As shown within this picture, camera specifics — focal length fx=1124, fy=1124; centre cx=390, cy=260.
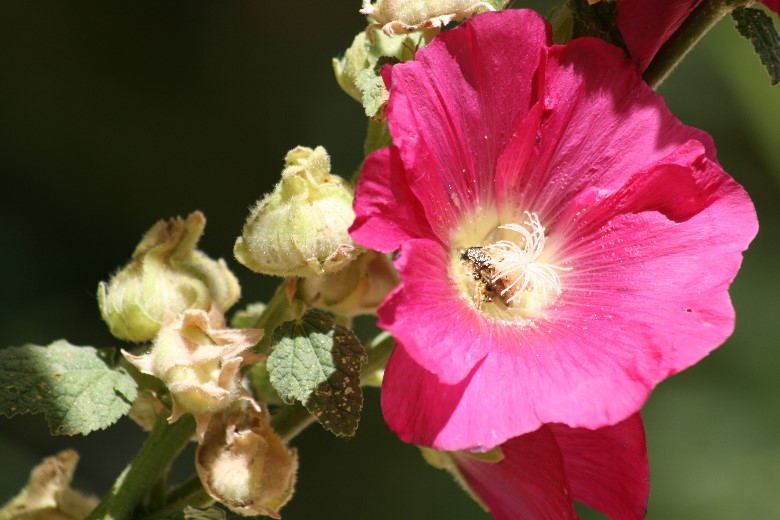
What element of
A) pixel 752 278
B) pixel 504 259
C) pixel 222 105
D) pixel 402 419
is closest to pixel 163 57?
pixel 222 105

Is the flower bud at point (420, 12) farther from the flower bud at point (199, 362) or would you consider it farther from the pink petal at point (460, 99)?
the flower bud at point (199, 362)

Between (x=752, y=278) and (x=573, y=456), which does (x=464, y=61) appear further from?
(x=752, y=278)

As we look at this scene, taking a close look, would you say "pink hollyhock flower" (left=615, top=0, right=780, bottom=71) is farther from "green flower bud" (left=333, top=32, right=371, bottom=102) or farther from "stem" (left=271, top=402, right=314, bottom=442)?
"stem" (left=271, top=402, right=314, bottom=442)

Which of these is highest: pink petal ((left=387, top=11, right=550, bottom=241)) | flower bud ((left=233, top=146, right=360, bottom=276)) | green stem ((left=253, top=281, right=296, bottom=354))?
pink petal ((left=387, top=11, right=550, bottom=241))

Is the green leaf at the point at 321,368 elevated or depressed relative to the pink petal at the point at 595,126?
depressed

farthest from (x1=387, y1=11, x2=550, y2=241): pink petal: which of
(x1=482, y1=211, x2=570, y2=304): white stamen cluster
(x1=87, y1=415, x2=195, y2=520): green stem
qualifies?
(x1=87, y1=415, x2=195, y2=520): green stem

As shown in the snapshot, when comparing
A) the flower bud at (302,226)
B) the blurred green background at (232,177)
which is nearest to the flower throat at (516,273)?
the flower bud at (302,226)

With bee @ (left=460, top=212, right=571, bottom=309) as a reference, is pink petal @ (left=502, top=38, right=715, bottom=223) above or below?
above
